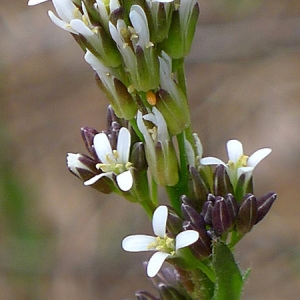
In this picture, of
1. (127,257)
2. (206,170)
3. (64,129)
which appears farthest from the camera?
(64,129)

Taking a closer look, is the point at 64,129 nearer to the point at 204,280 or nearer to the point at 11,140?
the point at 11,140

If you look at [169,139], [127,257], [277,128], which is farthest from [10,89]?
[169,139]

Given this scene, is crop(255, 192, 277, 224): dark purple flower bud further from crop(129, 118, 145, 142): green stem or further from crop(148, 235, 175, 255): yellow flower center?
crop(129, 118, 145, 142): green stem

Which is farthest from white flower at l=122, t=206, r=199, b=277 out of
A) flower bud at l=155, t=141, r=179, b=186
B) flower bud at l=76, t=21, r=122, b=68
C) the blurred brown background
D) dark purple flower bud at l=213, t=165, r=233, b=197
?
the blurred brown background

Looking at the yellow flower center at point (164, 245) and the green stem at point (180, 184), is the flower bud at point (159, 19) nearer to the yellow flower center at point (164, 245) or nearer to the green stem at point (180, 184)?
the green stem at point (180, 184)

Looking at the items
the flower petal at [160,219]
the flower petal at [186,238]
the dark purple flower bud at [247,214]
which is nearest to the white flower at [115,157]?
the flower petal at [160,219]
